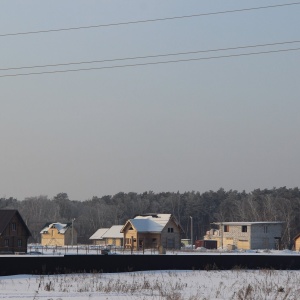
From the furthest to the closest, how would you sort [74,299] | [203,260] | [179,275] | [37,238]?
[37,238] < [203,260] < [179,275] < [74,299]

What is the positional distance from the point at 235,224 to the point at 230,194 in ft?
298

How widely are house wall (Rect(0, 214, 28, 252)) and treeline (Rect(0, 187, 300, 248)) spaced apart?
2640 inches

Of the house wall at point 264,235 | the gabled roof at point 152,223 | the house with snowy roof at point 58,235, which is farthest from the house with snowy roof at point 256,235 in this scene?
the house with snowy roof at point 58,235

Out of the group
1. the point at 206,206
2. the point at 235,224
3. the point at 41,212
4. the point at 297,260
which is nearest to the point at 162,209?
the point at 206,206

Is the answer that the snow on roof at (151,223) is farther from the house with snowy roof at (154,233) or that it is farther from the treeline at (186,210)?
the treeline at (186,210)

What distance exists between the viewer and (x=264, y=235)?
105 metres

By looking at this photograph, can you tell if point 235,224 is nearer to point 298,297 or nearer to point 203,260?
point 203,260

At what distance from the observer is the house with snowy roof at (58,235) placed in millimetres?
118438

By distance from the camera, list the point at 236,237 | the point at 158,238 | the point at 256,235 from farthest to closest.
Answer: the point at 236,237 → the point at 256,235 → the point at 158,238

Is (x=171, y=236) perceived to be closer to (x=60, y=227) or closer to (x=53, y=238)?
(x=60, y=227)

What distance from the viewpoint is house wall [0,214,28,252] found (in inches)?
3223

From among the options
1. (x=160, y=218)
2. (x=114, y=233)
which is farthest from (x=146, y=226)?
(x=114, y=233)

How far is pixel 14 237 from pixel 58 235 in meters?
35.7

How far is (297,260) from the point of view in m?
39.3
